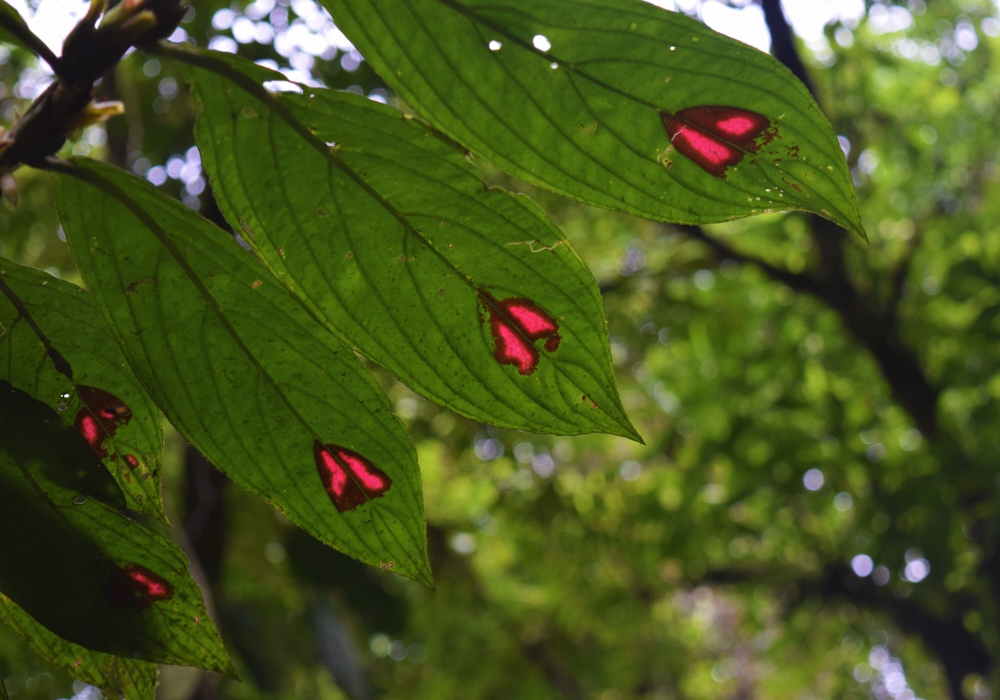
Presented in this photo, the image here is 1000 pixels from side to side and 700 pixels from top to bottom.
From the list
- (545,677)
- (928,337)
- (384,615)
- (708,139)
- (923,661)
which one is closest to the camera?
(708,139)

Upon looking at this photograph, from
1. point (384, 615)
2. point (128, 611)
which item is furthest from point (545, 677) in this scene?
point (128, 611)

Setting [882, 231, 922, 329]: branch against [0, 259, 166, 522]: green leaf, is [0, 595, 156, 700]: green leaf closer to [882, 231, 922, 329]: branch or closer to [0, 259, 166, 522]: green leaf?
[0, 259, 166, 522]: green leaf

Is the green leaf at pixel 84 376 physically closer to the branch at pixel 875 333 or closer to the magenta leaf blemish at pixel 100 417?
the magenta leaf blemish at pixel 100 417

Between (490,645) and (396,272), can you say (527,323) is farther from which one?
(490,645)

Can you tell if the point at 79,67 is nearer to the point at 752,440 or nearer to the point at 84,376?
Answer: the point at 84,376

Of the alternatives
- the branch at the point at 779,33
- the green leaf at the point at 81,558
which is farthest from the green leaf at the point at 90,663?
the branch at the point at 779,33

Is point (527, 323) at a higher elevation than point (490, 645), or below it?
higher

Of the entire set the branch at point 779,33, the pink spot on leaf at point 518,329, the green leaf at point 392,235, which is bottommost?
the branch at point 779,33
